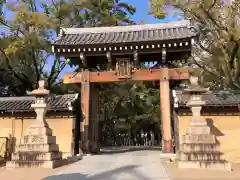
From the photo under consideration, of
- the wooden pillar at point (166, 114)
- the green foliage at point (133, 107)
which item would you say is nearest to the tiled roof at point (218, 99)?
the wooden pillar at point (166, 114)

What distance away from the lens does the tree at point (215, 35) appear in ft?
54.7

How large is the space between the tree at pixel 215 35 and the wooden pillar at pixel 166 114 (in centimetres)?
469

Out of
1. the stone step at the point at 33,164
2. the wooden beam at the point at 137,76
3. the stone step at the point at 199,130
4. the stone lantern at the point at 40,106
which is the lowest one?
the stone step at the point at 33,164

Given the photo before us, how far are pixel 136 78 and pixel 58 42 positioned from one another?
15.3 feet

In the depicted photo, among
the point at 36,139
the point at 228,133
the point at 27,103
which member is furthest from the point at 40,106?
the point at 228,133

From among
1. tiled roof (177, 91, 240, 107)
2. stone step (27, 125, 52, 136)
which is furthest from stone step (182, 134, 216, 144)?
stone step (27, 125, 52, 136)

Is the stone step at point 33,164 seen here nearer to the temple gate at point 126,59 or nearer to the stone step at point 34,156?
the stone step at point 34,156

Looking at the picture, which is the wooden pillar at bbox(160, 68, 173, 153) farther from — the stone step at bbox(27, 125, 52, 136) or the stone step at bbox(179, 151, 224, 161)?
the stone step at bbox(27, 125, 52, 136)

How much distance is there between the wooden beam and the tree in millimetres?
4035

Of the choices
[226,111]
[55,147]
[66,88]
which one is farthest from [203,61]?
[55,147]

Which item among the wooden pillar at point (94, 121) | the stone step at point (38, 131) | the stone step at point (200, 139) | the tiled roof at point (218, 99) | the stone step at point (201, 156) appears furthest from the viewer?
the wooden pillar at point (94, 121)

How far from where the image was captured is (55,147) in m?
12.7

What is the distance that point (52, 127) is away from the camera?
15320 mm

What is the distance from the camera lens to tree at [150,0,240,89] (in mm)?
16688
